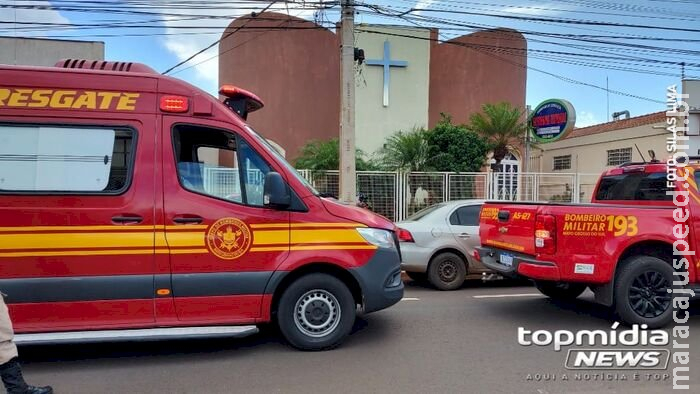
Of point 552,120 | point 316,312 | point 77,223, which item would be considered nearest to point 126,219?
point 77,223

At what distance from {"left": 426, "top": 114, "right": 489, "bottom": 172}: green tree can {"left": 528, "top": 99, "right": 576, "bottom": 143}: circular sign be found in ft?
5.99

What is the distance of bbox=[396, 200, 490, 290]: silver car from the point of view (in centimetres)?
823

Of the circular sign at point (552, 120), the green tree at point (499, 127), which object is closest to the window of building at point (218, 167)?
the circular sign at point (552, 120)

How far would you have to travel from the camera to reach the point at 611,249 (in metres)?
5.58

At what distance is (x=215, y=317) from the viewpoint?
4895mm

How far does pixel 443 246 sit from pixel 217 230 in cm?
442

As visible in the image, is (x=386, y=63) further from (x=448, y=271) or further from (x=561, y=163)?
(x=561, y=163)

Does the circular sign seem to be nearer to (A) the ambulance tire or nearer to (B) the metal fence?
(B) the metal fence

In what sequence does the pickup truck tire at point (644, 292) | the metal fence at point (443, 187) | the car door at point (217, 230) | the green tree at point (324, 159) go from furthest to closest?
the green tree at point (324, 159), the metal fence at point (443, 187), the pickup truck tire at point (644, 292), the car door at point (217, 230)

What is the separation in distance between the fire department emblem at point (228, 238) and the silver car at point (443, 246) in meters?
3.80

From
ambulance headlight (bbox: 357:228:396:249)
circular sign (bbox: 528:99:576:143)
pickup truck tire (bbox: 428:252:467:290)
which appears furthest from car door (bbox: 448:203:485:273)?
circular sign (bbox: 528:99:576:143)

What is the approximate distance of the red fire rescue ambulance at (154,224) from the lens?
4578 millimetres

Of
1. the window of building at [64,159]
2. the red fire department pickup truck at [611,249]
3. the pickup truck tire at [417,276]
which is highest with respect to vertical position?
the window of building at [64,159]

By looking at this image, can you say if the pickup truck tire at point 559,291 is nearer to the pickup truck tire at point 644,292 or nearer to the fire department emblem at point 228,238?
the pickup truck tire at point 644,292
